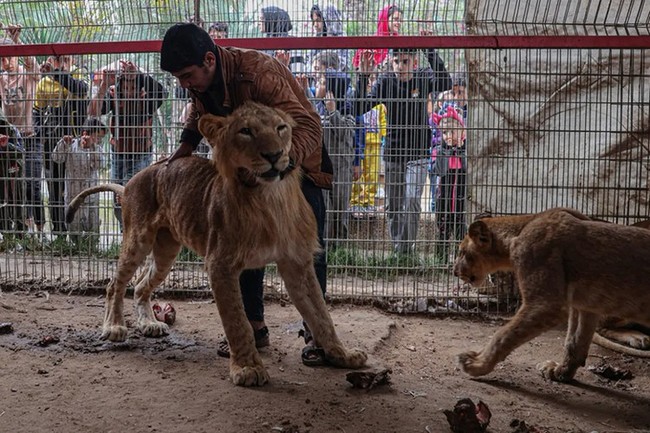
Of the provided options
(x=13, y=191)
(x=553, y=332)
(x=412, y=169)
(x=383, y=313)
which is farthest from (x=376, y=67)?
(x=13, y=191)

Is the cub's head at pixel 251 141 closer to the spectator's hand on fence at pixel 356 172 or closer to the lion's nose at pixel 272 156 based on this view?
the lion's nose at pixel 272 156

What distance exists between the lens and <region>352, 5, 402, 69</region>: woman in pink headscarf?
20.5 ft

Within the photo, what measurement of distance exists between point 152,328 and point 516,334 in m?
2.60

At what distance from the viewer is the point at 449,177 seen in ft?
20.5

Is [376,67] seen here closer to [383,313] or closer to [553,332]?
[383,313]

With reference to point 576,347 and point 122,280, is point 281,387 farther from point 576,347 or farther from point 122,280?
point 576,347

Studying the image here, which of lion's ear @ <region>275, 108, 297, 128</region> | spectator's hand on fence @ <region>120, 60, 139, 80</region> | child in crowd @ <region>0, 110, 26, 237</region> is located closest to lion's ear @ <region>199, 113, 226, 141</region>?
lion's ear @ <region>275, 108, 297, 128</region>

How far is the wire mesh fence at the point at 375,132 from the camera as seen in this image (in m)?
5.91

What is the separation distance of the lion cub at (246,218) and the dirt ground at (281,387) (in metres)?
0.25

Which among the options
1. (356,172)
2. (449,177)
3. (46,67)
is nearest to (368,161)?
(356,172)

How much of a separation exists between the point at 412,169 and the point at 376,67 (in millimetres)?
981

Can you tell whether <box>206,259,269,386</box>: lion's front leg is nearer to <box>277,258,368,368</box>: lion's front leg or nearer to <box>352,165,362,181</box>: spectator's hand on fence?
<box>277,258,368,368</box>: lion's front leg

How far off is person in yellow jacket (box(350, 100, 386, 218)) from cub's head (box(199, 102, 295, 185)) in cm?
247

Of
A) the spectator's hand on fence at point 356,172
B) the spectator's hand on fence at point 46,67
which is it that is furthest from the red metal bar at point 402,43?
the spectator's hand on fence at point 356,172
